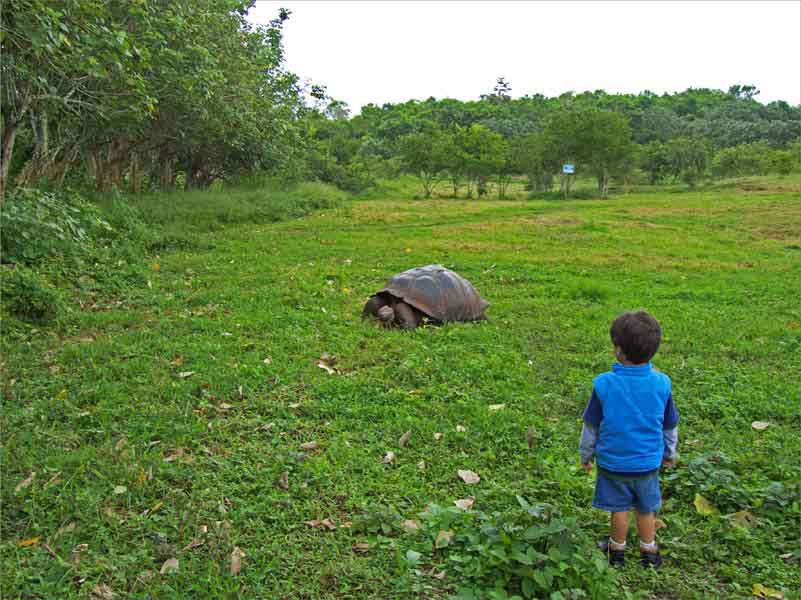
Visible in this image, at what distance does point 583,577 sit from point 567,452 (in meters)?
1.34

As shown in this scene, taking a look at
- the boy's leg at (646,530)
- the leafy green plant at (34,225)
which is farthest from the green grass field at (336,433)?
the leafy green plant at (34,225)

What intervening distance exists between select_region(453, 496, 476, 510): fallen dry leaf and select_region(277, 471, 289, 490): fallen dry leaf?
905mm

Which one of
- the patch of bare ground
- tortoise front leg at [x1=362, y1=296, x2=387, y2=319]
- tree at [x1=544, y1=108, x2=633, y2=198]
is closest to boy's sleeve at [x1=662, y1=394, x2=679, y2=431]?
tortoise front leg at [x1=362, y1=296, x2=387, y2=319]

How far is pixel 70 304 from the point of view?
6.88m

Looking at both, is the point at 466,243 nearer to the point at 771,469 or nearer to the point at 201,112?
the point at 201,112

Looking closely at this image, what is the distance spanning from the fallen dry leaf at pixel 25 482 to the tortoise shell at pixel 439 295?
388cm

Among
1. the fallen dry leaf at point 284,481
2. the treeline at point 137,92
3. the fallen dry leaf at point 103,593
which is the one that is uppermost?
the treeline at point 137,92

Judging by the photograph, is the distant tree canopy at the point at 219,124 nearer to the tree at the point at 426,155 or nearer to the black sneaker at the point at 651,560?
the tree at the point at 426,155

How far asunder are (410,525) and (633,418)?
45.9 inches

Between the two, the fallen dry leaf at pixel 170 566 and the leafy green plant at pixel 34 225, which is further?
the leafy green plant at pixel 34 225

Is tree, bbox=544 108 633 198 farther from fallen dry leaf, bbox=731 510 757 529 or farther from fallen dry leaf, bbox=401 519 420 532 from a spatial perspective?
fallen dry leaf, bbox=401 519 420 532

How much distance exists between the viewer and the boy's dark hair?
2750mm

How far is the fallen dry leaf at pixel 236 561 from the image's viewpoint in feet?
9.05

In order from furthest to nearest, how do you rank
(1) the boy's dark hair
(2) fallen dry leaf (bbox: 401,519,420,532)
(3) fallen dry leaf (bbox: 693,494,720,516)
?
(3) fallen dry leaf (bbox: 693,494,720,516)
(2) fallen dry leaf (bbox: 401,519,420,532)
(1) the boy's dark hair
